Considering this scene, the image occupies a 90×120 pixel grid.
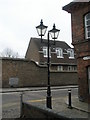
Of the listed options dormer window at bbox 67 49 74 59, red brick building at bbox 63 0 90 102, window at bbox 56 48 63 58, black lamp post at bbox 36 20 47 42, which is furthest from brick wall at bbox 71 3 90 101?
dormer window at bbox 67 49 74 59

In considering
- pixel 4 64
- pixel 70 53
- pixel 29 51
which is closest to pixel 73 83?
pixel 4 64

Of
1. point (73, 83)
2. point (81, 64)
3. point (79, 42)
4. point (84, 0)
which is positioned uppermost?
point (84, 0)

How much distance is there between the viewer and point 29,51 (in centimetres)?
5212

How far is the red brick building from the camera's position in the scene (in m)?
14.9

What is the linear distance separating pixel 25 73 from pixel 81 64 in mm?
15118

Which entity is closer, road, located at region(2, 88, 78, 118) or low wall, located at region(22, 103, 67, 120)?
low wall, located at region(22, 103, 67, 120)

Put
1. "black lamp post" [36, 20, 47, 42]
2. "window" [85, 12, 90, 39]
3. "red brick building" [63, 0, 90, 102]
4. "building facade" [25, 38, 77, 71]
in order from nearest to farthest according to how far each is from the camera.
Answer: "black lamp post" [36, 20, 47, 42] → "red brick building" [63, 0, 90, 102] → "window" [85, 12, 90, 39] → "building facade" [25, 38, 77, 71]

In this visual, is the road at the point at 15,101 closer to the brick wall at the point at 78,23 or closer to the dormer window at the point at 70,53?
the brick wall at the point at 78,23

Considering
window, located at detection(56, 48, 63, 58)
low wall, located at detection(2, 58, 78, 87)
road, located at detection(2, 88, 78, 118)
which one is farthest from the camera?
window, located at detection(56, 48, 63, 58)

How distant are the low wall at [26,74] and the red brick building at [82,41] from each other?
1391 centimetres

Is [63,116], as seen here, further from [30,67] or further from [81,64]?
[30,67]

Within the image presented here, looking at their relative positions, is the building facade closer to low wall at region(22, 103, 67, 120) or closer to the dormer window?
the dormer window

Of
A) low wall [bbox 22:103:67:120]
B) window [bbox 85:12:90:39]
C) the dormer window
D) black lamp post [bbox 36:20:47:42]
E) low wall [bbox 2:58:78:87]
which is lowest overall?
low wall [bbox 22:103:67:120]

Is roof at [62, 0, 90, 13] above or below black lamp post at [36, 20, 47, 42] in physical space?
above
